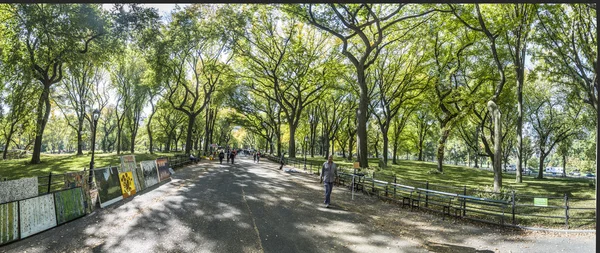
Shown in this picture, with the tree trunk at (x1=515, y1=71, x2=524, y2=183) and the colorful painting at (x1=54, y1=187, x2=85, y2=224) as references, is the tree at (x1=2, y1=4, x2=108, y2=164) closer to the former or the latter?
the colorful painting at (x1=54, y1=187, x2=85, y2=224)

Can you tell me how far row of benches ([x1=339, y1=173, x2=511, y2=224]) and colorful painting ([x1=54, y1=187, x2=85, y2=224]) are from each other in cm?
1113

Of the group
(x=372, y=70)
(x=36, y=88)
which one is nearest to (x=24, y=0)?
(x=372, y=70)

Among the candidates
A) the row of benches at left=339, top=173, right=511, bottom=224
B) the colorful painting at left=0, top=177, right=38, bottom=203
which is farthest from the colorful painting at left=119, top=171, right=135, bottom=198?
the row of benches at left=339, top=173, right=511, bottom=224

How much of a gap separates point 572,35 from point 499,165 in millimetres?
10147

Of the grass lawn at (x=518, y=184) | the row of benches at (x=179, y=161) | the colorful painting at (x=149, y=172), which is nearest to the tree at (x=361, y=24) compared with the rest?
the grass lawn at (x=518, y=184)

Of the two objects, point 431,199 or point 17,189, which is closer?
point 17,189

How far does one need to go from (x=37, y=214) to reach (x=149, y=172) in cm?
798

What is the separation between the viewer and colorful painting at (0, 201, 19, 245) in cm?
670

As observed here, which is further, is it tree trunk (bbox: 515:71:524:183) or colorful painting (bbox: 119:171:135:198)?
tree trunk (bbox: 515:71:524:183)

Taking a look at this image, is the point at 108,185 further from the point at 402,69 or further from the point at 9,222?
the point at 402,69

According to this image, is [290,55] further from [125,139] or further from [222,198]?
[125,139]

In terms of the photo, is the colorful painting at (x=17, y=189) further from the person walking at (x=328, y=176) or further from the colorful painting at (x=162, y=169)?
the person walking at (x=328, y=176)

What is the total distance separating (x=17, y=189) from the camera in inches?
308

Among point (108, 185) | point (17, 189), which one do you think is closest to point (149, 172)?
point (108, 185)
